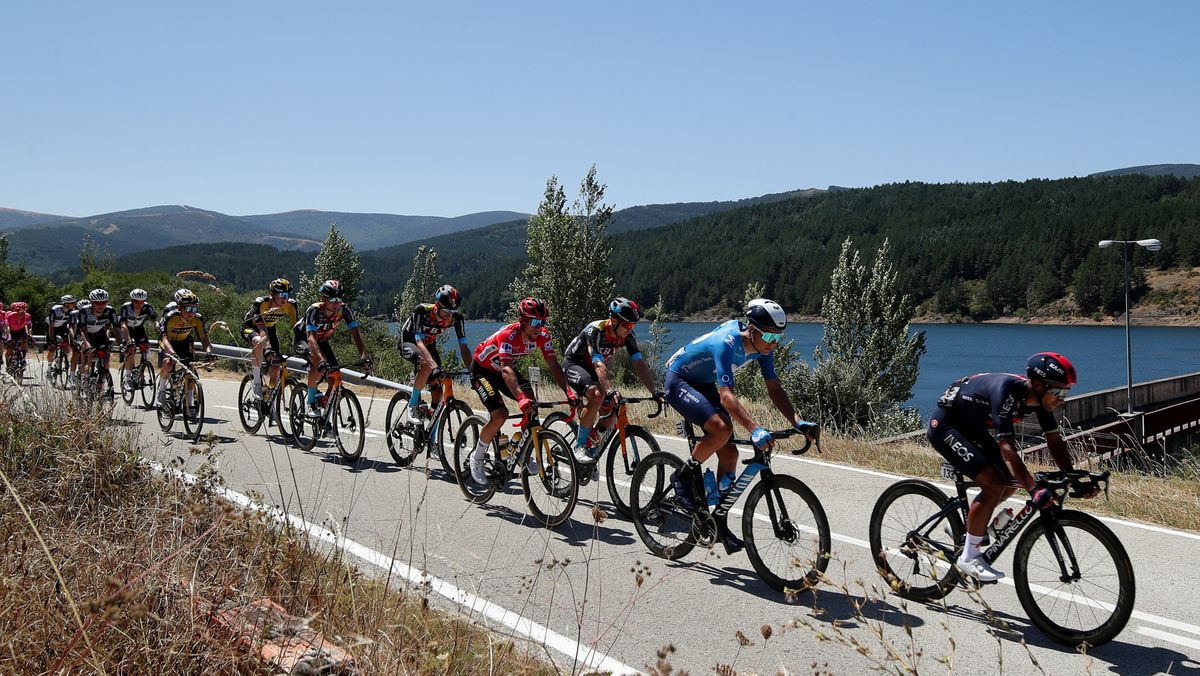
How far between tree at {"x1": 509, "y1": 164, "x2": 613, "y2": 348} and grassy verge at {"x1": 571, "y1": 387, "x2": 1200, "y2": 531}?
30240mm

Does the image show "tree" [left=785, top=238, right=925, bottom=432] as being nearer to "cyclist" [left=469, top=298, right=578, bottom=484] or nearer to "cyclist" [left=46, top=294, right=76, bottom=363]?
"cyclist" [left=46, top=294, right=76, bottom=363]

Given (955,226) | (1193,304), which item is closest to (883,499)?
(1193,304)

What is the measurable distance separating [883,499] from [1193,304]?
143455mm

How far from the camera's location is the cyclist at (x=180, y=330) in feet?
41.1

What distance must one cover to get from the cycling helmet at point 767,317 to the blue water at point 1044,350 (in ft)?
154

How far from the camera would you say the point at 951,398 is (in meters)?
5.86

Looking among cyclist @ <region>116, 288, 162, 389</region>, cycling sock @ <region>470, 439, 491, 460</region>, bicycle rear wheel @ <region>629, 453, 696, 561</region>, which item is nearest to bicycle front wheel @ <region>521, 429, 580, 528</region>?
cycling sock @ <region>470, 439, 491, 460</region>

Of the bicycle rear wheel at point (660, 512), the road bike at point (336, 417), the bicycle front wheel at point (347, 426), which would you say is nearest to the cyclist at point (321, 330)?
the road bike at point (336, 417)

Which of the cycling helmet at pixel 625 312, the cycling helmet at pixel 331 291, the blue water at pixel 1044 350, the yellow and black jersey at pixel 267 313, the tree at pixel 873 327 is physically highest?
the cycling helmet at pixel 331 291

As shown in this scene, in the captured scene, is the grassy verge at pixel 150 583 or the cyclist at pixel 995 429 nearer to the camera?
the grassy verge at pixel 150 583

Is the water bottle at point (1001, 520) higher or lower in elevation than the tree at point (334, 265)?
lower

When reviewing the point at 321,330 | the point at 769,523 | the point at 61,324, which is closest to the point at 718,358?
the point at 769,523

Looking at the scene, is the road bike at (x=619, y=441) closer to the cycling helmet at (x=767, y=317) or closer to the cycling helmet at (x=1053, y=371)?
the cycling helmet at (x=767, y=317)

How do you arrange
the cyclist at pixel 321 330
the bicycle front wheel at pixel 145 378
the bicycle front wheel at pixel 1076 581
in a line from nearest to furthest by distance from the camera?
1. the bicycle front wheel at pixel 1076 581
2. the cyclist at pixel 321 330
3. the bicycle front wheel at pixel 145 378
